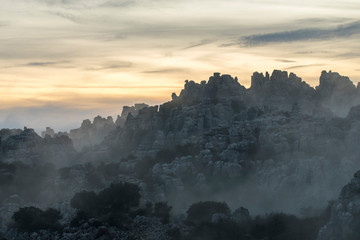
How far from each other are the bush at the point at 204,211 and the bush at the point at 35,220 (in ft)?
74.7

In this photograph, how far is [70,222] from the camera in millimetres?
99500

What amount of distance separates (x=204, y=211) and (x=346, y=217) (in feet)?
99.5

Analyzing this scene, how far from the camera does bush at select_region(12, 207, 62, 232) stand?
97938mm

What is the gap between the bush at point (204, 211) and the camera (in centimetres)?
10034

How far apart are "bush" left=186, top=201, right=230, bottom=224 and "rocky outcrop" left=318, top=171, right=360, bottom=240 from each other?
24.1 metres

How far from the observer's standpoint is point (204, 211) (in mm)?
101812

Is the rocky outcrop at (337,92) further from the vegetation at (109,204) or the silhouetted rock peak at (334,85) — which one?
the vegetation at (109,204)

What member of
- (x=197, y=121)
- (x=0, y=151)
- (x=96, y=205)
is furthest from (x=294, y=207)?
(x=0, y=151)

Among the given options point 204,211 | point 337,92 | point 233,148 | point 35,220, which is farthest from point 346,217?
point 337,92

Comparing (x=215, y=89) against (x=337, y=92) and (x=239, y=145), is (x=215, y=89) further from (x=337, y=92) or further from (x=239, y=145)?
(x=239, y=145)

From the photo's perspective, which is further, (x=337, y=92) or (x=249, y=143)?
(x=337, y=92)

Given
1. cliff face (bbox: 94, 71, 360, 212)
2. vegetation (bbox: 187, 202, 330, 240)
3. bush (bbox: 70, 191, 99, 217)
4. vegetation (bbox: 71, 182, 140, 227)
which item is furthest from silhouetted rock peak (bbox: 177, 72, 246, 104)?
vegetation (bbox: 187, 202, 330, 240)

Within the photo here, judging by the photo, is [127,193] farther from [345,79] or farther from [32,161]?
[345,79]

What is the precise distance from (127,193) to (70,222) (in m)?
12.6
